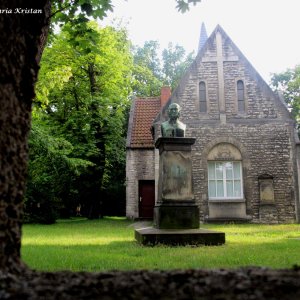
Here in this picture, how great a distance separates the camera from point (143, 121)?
79.1 feet

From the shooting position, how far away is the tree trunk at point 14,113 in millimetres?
2418

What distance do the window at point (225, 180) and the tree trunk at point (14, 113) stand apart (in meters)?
16.6

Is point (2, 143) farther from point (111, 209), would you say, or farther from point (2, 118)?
point (111, 209)

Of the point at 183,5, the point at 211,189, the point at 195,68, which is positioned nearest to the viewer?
the point at 183,5

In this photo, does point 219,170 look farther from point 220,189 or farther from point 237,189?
point 237,189

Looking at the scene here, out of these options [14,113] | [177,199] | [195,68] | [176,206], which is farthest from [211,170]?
[14,113]

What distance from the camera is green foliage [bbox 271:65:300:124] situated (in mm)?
37975

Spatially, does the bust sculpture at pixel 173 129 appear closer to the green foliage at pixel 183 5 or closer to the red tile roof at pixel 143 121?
the green foliage at pixel 183 5

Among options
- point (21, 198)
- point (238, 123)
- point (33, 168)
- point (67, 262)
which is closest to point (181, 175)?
point (67, 262)

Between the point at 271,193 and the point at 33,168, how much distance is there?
1266 cm

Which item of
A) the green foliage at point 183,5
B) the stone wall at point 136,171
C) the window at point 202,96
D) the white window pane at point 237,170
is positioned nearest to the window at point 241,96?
the window at point 202,96

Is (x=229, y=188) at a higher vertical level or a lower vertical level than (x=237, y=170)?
lower

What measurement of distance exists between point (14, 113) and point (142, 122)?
70.8 feet

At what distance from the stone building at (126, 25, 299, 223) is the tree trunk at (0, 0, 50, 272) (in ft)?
53.4
